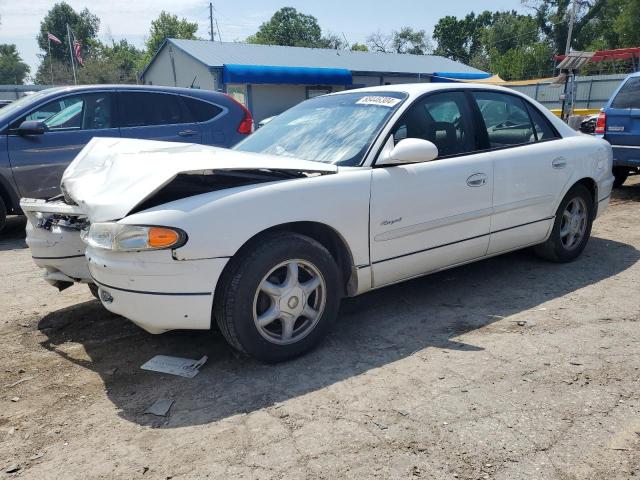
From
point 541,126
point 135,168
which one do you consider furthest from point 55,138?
point 541,126

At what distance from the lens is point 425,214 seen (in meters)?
3.65

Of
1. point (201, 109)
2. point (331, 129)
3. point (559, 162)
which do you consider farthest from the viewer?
point (201, 109)

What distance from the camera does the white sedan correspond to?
283 centimetres

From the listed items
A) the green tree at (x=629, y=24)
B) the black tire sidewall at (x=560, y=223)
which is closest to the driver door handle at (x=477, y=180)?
the black tire sidewall at (x=560, y=223)

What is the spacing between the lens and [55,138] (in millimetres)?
6453

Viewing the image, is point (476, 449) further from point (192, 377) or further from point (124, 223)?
point (124, 223)

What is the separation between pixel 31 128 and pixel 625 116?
810 cm

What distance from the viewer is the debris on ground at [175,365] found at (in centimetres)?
312

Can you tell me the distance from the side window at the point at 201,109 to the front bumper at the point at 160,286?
4844 millimetres

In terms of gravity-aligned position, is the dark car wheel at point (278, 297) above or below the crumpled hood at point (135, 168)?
below

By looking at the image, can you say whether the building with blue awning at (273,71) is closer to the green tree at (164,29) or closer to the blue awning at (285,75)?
the blue awning at (285,75)

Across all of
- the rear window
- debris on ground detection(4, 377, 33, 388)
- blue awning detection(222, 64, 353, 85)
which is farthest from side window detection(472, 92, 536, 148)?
blue awning detection(222, 64, 353, 85)

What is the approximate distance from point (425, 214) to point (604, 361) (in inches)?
54.8

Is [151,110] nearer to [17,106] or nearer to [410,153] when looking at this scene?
[17,106]
